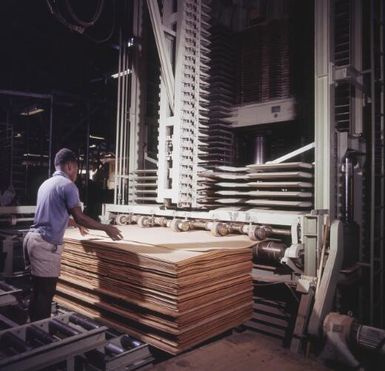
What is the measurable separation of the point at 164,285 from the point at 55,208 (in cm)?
129

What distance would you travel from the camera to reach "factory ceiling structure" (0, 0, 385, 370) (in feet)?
8.77

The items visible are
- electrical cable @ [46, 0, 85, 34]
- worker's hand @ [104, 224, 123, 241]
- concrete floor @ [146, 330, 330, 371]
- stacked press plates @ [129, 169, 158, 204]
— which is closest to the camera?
concrete floor @ [146, 330, 330, 371]

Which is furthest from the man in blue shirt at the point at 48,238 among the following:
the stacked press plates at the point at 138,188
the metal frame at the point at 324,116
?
the stacked press plates at the point at 138,188

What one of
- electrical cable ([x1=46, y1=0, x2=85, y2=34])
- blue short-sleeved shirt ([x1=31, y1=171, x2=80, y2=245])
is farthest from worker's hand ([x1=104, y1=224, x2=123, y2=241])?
electrical cable ([x1=46, y1=0, x2=85, y2=34])

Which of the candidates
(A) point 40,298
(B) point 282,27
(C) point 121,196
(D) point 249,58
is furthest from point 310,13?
(A) point 40,298

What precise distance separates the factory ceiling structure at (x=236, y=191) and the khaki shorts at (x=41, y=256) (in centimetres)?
28

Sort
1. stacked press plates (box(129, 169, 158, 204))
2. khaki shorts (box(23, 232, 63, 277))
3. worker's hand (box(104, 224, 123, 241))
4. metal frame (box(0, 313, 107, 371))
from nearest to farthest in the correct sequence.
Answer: metal frame (box(0, 313, 107, 371))
worker's hand (box(104, 224, 123, 241))
khaki shorts (box(23, 232, 63, 277))
stacked press plates (box(129, 169, 158, 204))

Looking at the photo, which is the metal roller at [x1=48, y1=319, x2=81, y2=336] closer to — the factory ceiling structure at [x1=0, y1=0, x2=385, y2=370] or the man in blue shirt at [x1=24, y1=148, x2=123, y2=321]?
the factory ceiling structure at [x1=0, y1=0, x2=385, y2=370]

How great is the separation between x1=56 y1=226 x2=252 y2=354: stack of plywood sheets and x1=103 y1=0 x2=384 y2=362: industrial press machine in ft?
1.74

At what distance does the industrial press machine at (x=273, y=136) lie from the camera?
3348 mm

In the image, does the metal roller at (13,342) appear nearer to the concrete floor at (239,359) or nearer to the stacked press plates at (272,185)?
the concrete floor at (239,359)

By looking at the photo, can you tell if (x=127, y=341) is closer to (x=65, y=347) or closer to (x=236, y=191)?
(x=65, y=347)

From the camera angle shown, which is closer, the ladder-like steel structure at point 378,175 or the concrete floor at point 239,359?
the concrete floor at point 239,359

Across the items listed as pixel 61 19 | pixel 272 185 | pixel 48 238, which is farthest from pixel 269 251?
pixel 61 19
